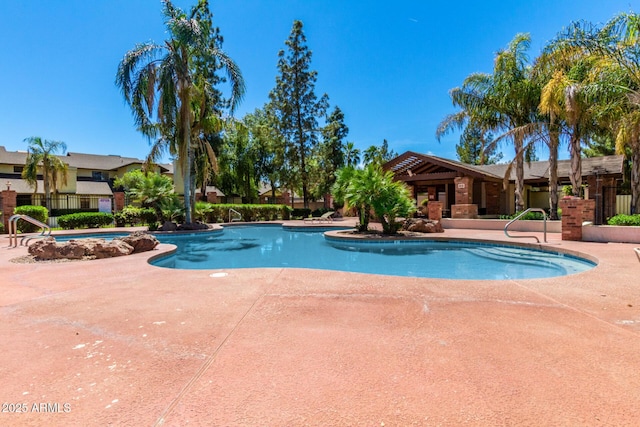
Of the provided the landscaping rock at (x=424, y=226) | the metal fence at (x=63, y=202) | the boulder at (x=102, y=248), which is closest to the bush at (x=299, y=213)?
the landscaping rock at (x=424, y=226)

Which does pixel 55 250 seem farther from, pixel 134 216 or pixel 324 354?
pixel 134 216

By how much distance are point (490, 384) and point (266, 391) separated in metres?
1.56

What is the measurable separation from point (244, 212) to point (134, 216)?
708cm

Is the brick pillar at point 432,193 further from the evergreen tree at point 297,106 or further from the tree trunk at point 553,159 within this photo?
the evergreen tree at point 297,106

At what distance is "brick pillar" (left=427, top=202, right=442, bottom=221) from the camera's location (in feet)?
49.4

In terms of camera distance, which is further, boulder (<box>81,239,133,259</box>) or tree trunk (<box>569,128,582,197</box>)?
tree trunk (<box>569,128,582,197</box>)

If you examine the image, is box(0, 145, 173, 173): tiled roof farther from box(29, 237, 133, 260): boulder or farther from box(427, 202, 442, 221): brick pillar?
box(427, 202, 442, 221): brick pillar

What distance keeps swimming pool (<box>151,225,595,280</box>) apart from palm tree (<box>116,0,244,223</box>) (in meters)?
6.22

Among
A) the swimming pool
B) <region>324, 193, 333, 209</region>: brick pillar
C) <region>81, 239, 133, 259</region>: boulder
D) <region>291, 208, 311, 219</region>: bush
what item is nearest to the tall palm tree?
the swimming pool

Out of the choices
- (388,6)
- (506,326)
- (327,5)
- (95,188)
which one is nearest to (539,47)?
(388,6)

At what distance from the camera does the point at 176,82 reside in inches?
619

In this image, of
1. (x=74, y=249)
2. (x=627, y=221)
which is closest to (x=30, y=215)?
(x=74, y=249)

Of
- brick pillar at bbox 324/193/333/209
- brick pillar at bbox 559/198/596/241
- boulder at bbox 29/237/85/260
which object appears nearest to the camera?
boulder at bbox 29/237/85/260

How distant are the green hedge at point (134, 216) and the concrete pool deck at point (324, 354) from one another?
52.2 ft
